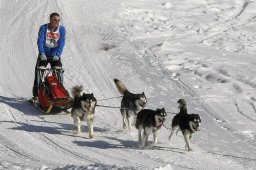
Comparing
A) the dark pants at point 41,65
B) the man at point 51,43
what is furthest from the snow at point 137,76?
the man at point 51,43

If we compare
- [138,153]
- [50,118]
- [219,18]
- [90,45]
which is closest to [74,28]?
[90,45]

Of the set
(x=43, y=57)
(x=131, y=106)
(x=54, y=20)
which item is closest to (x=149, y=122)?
(x=131, y=106)

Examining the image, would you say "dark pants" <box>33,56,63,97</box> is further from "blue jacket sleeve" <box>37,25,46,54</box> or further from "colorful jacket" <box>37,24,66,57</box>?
"blue jacket sleeve" <box>37,25,46,54</box>

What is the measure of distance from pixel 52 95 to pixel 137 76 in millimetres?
3557

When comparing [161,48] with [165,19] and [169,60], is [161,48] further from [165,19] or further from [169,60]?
[165,19]

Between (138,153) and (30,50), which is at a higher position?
(30,50)

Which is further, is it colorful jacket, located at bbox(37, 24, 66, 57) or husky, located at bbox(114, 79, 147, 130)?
colorful jacket, located at bbox(37, 24, 66, 57)

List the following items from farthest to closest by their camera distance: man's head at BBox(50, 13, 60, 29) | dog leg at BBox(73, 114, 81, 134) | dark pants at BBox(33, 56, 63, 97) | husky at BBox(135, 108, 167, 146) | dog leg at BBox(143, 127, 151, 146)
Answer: dark pants at BBox(33, 56, 63, 97), man's head at BBox(50, 13, 60, 29), dog leg at BBox(73, 114, 81, 134), dog leg at BBox(143, 127, 151, 146), husky at BBox(135, 108, 167, 146)

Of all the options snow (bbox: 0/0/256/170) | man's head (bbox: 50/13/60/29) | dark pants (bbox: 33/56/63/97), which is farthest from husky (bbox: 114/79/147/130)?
man's head (bbox: 50/13/60/29)

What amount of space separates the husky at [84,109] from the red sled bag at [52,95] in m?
0.76

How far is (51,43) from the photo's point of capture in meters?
10.2

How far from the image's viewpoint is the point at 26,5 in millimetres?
17812

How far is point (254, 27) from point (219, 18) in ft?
4.07

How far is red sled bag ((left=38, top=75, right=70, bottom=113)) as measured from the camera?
9.95m
